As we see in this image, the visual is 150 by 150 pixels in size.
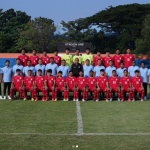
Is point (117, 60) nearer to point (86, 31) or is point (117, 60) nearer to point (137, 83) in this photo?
point (137, 83)

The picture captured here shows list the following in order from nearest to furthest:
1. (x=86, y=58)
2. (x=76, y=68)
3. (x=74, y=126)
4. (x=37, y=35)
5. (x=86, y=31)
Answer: (x=74, y=126) < (x=76, y=68) < (x=86, y=58) < (x=37, y=35) < (x=86, y=31)

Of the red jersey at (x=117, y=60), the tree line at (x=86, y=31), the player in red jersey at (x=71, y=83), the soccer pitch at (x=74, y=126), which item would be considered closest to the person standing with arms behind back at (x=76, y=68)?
the player in red jersey at (x=71, y=83)

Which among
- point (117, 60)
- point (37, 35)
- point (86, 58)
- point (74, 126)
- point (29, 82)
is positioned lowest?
point (74, 126)

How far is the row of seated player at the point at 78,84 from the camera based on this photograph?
38.2ft

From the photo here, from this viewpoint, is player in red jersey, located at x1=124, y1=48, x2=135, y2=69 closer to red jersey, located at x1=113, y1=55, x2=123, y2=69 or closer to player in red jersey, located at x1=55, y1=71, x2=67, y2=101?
red jersey, located at x1=113, y1=55, x2=123, y2=69

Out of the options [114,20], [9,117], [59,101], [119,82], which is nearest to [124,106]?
[119,82]

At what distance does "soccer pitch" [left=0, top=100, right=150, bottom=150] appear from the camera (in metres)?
5.76

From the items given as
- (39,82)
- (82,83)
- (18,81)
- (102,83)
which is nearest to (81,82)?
(82,83)

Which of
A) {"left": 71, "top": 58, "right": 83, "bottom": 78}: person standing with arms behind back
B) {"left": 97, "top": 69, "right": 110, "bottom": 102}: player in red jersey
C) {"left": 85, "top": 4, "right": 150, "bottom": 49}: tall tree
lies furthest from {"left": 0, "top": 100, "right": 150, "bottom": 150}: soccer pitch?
{"left": 85, "top": 4, "right": 150, "bottom": 49}: tall tree

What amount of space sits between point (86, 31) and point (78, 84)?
128ft

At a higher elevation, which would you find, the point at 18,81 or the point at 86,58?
the point at 86,58

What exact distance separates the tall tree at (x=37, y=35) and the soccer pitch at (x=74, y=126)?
3643 cm

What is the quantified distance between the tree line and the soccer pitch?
35.5 meters

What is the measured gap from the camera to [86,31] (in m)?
50.2
